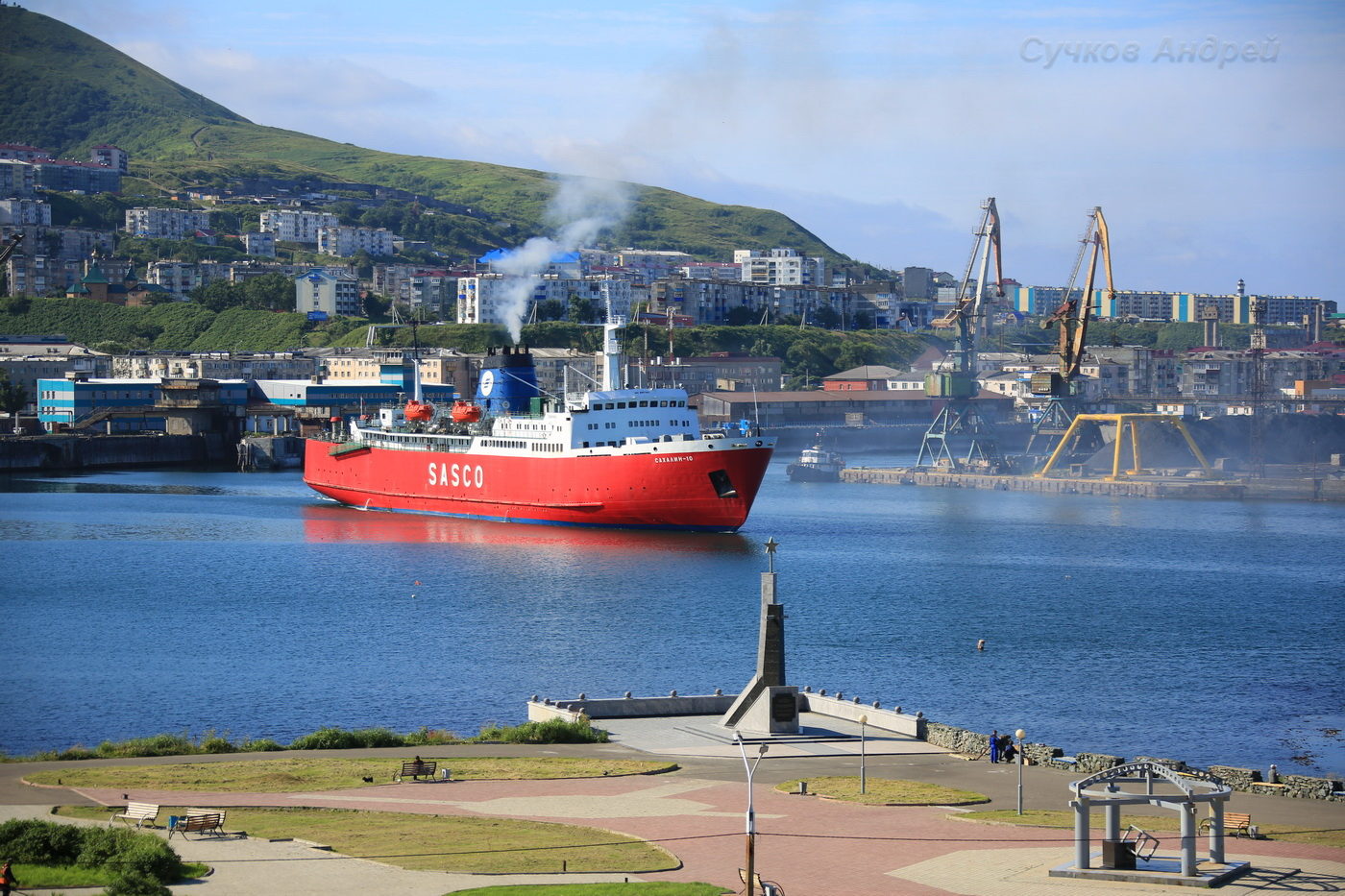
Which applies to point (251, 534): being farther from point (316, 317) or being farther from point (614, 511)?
point (316, 317)

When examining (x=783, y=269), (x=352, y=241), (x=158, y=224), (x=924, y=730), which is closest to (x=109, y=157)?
(x=158, y=224)

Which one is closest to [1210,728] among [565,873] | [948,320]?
[565,873]

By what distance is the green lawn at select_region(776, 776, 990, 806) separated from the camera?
21.4m

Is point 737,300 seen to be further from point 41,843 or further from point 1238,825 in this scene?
point 41,843

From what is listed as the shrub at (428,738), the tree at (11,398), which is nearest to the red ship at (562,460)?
the shrub at (428,738)

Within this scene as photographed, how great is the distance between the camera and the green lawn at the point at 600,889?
16797 mm

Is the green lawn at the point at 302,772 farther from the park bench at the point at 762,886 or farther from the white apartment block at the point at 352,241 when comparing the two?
the white apartment block at the point at 352,241

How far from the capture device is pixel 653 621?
39531mm

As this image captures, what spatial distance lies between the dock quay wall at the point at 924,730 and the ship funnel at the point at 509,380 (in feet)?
124

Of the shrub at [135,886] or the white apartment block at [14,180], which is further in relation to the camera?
the white apartment block at [14,180]

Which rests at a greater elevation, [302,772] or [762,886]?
[762,886]

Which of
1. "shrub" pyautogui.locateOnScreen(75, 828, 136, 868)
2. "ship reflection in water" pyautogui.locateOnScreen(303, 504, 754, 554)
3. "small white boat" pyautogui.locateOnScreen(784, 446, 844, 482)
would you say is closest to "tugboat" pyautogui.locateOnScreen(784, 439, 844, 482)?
"small white boat" pyautogui.locateOnScreen(784, 446, 844, 482)

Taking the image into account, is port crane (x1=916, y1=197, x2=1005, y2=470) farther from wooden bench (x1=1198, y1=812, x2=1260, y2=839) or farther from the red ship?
wooden bench (x1=1198, y1=812, x2=1260, y2=839)

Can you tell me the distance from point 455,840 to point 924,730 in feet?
31.7
